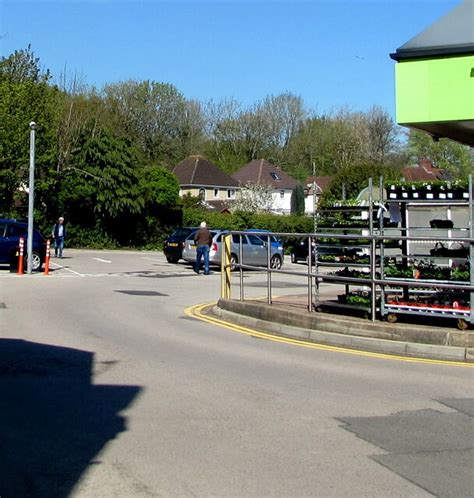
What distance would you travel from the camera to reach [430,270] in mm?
11906

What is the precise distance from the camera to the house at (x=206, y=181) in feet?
251

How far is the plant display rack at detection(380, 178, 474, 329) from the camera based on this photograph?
11.1 m

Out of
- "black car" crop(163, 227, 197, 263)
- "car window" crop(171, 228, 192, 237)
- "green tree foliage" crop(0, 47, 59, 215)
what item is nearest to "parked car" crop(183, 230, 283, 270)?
"black car" crop(163, 227, 197, 263)

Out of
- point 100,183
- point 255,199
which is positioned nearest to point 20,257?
point 100,183

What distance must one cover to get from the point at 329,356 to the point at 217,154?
78.2 m

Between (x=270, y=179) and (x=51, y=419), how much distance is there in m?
74.8

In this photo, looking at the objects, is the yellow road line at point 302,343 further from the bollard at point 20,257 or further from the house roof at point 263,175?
the house roof at point 263,175

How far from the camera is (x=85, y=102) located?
50.7 metres

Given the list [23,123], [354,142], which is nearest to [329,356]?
[23,123]

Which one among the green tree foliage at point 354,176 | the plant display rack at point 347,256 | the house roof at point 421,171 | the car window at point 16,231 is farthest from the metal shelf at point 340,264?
the house roof at point 421,171

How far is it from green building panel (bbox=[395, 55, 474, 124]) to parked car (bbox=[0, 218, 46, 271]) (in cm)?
1642

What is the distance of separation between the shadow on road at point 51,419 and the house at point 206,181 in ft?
216

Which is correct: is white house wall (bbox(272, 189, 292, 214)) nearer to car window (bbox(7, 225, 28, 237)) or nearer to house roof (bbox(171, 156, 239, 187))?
house roof (bbox(171, 156, 239, 187))

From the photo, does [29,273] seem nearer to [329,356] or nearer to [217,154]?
[329,356]
